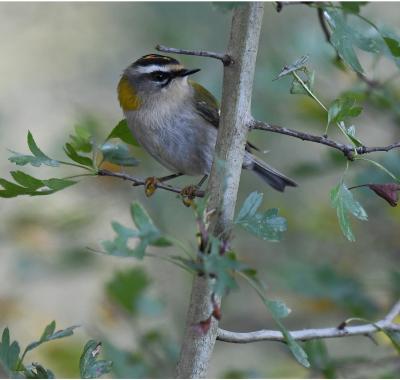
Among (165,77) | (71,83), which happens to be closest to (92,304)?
(71,83)

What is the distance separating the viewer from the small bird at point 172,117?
286 cm

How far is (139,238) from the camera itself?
3.34 ft

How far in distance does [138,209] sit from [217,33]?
3.41 metres

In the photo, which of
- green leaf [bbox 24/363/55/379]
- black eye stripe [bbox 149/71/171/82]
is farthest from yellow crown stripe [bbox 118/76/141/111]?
green leaf [bbox 24/363/55/379]

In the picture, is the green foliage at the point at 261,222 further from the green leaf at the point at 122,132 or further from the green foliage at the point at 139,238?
the green leaf at the point at 122,132

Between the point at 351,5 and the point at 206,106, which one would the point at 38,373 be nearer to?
the point at 351,5

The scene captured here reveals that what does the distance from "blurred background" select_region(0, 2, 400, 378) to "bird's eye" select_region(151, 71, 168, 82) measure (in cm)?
17

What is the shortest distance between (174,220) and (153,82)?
2.15ft

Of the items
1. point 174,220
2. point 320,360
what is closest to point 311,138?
point 320,360

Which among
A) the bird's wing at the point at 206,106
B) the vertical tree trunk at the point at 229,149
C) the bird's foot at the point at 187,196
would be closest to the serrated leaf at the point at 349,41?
the vertical tree trunk at the point at 229,149

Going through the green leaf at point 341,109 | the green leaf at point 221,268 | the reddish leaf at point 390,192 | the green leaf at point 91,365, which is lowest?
the green leaf at point 91,365

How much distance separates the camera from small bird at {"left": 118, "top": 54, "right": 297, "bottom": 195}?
286 centimetres

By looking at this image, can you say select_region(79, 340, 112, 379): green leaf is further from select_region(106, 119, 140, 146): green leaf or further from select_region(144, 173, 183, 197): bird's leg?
select_region(106, 119, 140, 146): green leaf

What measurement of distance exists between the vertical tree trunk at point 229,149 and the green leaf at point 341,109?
0.15m
